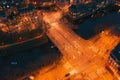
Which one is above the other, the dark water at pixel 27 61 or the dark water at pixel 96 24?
the dark water at pixel 96 24

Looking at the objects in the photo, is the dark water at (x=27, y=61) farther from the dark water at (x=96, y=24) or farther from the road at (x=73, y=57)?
the dark water at (x=96, y=24)

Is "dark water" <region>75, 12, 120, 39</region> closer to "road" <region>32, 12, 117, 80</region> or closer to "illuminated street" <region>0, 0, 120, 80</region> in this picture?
"illuminated street" <region>0, 0, 120, 80</region>

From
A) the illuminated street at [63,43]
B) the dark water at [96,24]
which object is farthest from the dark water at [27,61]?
the dark water at [96,24]

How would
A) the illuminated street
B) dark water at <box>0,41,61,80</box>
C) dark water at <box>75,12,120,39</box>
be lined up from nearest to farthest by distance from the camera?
1. the illuminated street
2. dark water at <box>0,41,61,80</box>
3. dark water at <box>75,12,120,39</box>

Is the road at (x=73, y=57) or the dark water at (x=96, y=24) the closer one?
the road at (x=73, y=57)

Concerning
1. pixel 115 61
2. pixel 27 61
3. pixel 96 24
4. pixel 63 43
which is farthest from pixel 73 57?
pixel 96 24

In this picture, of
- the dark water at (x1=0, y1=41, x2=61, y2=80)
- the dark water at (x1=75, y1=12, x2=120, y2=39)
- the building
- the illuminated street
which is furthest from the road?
the dark water at (x1=75, y1=12, x2=120, y2=39)

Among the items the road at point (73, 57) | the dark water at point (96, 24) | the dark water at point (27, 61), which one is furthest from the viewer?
the dark water at point (96, 24)

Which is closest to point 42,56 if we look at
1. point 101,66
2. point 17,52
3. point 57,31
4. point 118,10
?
point 17,52

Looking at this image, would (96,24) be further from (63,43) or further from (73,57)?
(73,57)
